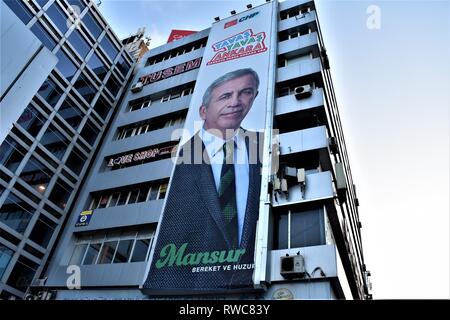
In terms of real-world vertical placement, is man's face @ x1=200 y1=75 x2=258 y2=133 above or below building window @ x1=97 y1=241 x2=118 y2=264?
above

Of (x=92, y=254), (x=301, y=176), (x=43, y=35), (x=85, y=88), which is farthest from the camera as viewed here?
(x=85, y=88)

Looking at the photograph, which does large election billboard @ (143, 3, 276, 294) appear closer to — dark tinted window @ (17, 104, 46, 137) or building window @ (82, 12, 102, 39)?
dark tinted window @ (17, 104, 46, 137)

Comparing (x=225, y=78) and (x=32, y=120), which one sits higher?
(x=225, y=78)

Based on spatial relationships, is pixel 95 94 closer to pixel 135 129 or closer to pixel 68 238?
pixel 135 129

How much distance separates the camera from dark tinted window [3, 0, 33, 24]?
71.8ft

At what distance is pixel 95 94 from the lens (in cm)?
2859

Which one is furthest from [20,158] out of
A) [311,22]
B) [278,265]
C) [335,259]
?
[311,22]

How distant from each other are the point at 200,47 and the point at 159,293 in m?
22.2

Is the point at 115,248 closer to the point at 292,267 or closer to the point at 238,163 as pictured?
the point at 238,163

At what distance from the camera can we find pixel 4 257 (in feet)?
64.8

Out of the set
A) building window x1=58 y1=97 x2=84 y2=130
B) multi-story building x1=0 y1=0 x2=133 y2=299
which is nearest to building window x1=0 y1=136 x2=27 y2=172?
multi-story building x1=0 y1=0 x2=133 y2=299

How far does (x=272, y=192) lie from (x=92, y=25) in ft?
79.9

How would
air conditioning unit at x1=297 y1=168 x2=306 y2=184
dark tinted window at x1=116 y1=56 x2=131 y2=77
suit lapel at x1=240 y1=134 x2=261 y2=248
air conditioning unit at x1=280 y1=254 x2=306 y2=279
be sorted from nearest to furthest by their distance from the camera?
air conditioning unit at x1=280 y1=254 x2=306 y2=279, suit lapel at x1=240 y1=134 x2=261 y2=248, air conditioning unit at x1=297 y1=168 x2=306 y2=184, dark tinted window at x1=116 y1=56 x2=131 y2=77

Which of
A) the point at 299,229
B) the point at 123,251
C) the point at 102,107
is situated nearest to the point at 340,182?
the point at 299,229
